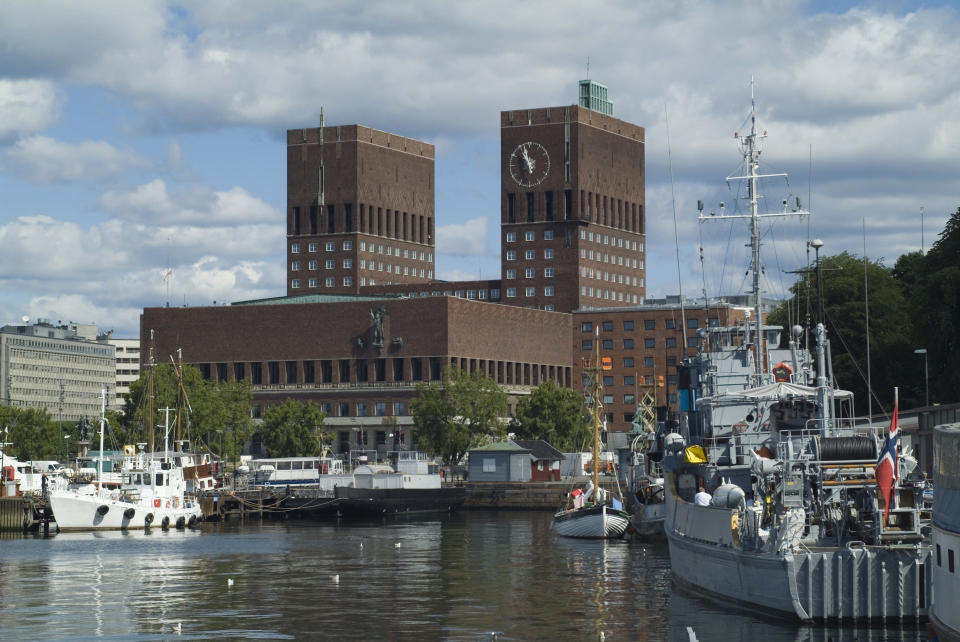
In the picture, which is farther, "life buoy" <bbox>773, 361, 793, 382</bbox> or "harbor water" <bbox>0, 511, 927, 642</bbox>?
"life buoy" <bbox>773, 361, 793, 382</bbox>

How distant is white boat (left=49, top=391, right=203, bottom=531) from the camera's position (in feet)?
335

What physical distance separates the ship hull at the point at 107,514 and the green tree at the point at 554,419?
72951 mm

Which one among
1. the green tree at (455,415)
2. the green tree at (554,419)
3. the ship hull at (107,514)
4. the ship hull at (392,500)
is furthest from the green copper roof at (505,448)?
the ship hull at (107,514)

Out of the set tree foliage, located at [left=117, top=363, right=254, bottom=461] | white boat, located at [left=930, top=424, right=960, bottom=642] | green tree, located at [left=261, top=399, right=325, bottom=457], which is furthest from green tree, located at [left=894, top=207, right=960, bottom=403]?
green tree, located at [left=261, top=399, right=325, bottom=457]

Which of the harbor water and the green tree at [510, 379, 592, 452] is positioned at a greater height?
the green tree at [510, 379, 592, 452]

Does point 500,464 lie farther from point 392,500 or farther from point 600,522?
point 600,522

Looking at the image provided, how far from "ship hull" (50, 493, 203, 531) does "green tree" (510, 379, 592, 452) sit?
239 ft

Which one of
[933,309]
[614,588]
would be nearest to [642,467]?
[933,309]

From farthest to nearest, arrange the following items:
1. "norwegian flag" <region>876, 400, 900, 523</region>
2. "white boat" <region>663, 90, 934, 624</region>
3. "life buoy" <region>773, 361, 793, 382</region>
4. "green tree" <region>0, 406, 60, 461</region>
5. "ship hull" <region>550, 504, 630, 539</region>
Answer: "green tree" <region>0, 406, 60, 461</region>, "ship hull" <region>550, 504, 630, 539</region>, "life buoy" <region>773, 361, 793, 382</region>, "white boat" <region>663, 90, 934, 624</region>, "norwegian flag" <region>876, 400, 900, 523</region>

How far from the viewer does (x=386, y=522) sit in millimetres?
118625

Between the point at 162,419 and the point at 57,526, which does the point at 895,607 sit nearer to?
the point at 57,526

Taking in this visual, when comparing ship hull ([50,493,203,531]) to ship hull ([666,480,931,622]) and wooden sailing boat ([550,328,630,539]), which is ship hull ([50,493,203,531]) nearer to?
wooden sailing boat ([550,328,630,539])

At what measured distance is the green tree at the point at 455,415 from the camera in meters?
172

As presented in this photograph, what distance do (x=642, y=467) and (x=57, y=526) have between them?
127ft
